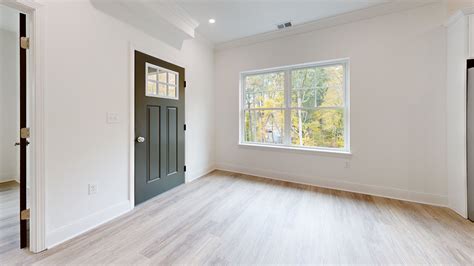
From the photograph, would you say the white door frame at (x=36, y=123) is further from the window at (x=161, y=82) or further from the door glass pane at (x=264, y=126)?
the door glass pane at (x=264, y=126)

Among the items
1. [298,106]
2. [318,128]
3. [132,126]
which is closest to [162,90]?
[132,126]

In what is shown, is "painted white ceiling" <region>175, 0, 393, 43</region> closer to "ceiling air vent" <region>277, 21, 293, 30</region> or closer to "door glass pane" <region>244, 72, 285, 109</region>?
"ceiling air vent" <region>277, 21, 293, 30</region>

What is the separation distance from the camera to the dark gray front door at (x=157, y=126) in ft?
8.45

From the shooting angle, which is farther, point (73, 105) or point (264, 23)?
point (264, 23)

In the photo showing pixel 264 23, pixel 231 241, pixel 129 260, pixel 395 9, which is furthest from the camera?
pixel 264 23

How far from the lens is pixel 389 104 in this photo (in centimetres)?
278

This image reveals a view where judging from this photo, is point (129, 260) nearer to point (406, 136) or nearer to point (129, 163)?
point (129, 163)

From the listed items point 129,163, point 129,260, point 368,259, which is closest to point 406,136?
point 368,259

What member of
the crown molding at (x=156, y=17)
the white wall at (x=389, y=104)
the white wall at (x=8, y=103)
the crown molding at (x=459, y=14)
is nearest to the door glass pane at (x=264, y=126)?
the white wall at (x=389, y=104)

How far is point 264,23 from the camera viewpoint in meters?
3.23

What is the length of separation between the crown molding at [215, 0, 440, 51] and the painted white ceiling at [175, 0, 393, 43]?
3.2 inches

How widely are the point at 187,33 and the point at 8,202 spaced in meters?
3.51

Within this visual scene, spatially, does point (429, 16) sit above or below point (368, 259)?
above

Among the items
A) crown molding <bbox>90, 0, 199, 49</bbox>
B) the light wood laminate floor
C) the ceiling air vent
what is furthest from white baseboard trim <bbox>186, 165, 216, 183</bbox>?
the ceiling air vent
